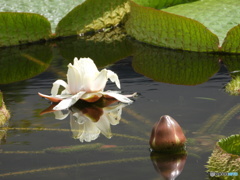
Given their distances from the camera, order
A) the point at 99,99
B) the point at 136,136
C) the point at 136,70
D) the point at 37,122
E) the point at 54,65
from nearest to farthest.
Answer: the point at 136,136, the point at 37,122, the point at 99,99, the point at 136,70, the point at 54,65

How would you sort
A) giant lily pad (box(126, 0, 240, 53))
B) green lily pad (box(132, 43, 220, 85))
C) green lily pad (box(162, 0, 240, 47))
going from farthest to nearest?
1. green lily pad (box(162, 0, 240, 47))
2. giant lily pad (box(126, 0, 240, 53))
3. green lily pad (box(132, 43, 220, 85))

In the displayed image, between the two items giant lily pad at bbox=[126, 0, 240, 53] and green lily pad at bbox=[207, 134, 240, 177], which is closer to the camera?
green lily pad at bbox=[207, 134, 240, 177]

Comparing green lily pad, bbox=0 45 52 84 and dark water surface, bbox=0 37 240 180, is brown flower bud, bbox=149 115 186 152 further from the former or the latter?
green lily pad, bbox=0 45 52 84

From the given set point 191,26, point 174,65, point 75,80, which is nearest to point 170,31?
point 191,26

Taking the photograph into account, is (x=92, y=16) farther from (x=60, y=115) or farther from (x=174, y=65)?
(x=60, y=115)

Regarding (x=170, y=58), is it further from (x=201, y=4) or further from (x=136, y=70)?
(x=201, y=4)

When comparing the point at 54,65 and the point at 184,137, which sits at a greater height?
the point at 184,137

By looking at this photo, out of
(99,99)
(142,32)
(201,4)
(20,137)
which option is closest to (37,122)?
(20,137)

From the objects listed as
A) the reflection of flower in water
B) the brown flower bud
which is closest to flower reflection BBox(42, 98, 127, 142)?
the reflection of flower in water
